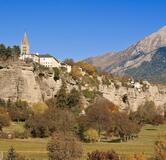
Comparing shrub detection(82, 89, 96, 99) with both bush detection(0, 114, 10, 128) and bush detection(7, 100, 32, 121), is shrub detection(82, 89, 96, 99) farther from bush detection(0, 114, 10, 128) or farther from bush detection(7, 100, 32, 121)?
bush detection(0, 114, 10, 128)

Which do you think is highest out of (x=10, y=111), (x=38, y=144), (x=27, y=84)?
(x=27, y=84)

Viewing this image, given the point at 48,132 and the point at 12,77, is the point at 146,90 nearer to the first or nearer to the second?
the point at 12,77

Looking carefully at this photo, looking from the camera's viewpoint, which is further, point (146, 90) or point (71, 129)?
point (146, 90)

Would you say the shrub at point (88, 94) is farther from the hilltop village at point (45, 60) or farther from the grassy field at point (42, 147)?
the grassy field at point (42, 147)

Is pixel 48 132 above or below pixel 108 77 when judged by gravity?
below

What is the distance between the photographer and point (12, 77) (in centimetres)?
13000

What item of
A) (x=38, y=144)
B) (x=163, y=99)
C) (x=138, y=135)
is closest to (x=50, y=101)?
(x=138, y=135)

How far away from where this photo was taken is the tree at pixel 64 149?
55.2 metres

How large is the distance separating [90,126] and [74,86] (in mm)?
40626

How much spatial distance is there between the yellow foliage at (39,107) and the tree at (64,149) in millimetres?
60700

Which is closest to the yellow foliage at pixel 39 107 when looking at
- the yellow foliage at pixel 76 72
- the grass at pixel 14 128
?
the grass at pixel 14 128

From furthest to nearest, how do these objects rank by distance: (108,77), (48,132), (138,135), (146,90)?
1. (146,90)
2. (108,77)
3. (138,135)
4. (48,132)

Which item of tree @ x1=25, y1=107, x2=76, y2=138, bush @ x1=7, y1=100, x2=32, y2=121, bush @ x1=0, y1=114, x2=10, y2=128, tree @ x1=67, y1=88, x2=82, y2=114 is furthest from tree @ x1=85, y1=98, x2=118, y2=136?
bush @ x1=0, y1=114, x2=10, y2=128

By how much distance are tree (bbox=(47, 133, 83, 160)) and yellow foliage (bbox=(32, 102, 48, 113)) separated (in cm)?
6070
